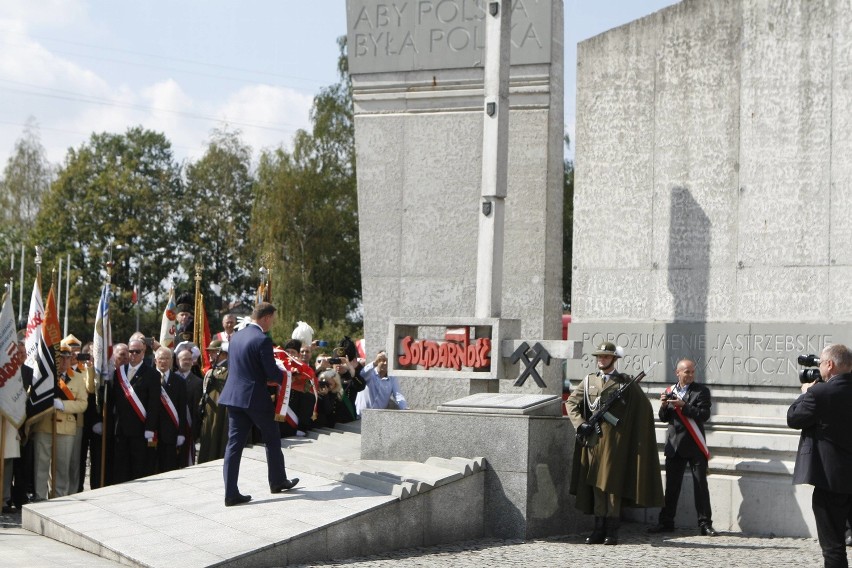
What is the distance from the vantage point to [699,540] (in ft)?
35.9

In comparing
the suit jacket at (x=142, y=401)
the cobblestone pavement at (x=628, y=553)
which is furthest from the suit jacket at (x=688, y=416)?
the suit jacket at (x=142, y=401)

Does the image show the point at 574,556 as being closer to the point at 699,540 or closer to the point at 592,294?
the point at 699,540

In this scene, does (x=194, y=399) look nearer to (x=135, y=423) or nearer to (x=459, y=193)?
(x=135, y=423)

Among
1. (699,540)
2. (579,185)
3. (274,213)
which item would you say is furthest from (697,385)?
(274,213)

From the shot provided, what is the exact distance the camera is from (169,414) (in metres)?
13.3

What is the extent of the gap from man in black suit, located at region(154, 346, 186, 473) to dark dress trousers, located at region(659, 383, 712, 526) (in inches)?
201

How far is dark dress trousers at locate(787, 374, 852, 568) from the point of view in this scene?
28.6 ft

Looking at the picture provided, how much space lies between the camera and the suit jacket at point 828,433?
874cm

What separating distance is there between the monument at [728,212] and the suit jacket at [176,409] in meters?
4.12

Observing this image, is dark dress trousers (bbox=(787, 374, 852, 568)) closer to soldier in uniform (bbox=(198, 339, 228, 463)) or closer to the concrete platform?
the concrete platform

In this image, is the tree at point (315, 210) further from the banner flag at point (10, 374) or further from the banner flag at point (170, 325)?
the banner flag at point (10, 374)

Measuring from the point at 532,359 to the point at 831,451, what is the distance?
351 cm

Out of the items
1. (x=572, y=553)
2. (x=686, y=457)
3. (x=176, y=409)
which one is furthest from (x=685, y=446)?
(x=176, y=409)

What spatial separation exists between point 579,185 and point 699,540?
390cm
